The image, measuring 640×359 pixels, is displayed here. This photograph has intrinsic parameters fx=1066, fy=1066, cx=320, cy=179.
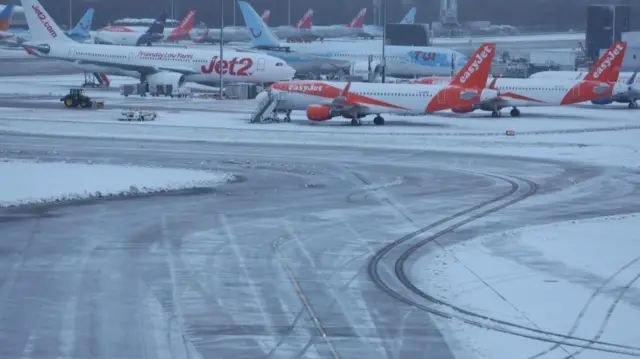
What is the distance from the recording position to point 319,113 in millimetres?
59969

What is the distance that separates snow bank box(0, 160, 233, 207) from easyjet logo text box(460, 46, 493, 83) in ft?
90.9

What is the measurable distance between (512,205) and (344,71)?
7183cm

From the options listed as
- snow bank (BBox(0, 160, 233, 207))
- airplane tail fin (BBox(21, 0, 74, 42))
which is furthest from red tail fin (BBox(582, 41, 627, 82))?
airplane tail fin (BBox(21, 0, 74, 42))

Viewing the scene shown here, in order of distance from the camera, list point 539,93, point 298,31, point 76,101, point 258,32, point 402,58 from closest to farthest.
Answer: point 539,93 → point 76,101 → point 402,58 → point 258,32 → point 298,31

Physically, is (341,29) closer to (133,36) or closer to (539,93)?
(133,36)

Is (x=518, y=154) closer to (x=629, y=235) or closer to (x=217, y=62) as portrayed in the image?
(x=629, y=235)

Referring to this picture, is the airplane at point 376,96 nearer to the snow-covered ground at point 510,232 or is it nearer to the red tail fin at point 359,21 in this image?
the snow-covered ground at point 510,232

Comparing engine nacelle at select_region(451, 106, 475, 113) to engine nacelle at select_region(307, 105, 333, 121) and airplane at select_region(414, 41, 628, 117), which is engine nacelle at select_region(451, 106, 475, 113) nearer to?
airplane at select_region(414, 41, 628, 117)

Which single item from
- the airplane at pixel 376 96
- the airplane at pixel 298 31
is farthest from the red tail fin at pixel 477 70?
the airplane at pixel 298 31

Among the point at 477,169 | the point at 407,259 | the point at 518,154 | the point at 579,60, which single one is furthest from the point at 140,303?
the point at 579,60

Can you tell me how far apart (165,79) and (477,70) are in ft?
90.5

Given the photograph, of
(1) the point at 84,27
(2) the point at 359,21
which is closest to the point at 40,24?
(1) the point at 84,27

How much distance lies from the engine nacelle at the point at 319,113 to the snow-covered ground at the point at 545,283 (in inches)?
1244

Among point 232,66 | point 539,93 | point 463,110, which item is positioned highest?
point 232,66
